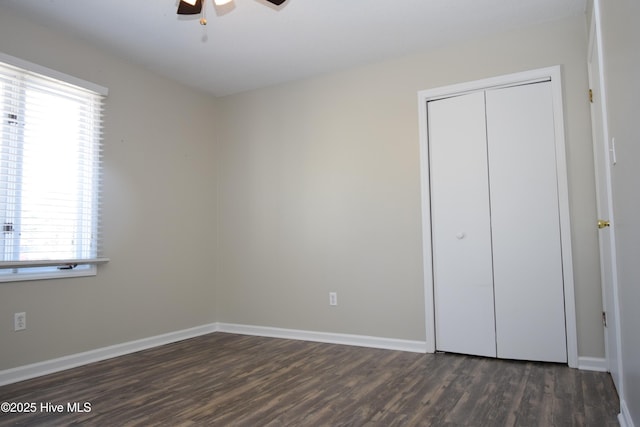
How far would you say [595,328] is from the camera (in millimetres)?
2779

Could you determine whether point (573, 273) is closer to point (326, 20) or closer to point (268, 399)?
point (268, 399)

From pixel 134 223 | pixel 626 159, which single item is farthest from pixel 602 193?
pixel 134 223

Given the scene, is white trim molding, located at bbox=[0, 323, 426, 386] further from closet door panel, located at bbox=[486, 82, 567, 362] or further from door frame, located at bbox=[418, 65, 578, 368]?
closet door panel, located at bbox=[486, 82, 567, 362]

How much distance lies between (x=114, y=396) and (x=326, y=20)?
2.75 m

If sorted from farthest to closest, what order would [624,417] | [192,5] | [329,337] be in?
[329,337] < [192,5] < [624,417]

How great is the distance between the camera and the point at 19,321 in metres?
2.76

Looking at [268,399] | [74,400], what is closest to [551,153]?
[268,399]

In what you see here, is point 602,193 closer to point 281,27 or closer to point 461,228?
point 461,228

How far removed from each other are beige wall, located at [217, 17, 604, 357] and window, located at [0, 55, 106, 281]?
1.42m

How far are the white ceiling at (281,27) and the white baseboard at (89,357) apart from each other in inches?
92.4

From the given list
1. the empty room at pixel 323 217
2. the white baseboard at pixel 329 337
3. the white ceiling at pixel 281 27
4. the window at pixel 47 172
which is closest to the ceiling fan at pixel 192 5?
the empty room at pixel 323 217

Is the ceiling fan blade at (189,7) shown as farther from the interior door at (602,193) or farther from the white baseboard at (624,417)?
the white baseboard at (624,417)

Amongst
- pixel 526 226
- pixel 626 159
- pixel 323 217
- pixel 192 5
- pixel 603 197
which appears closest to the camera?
pixel 626 159

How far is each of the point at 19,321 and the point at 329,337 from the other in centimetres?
230
